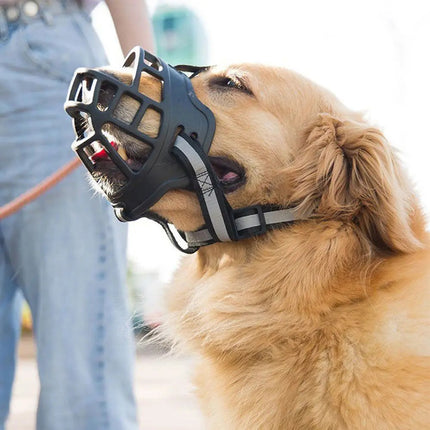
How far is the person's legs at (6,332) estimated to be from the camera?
2.84 meters

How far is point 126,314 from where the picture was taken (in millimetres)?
2809

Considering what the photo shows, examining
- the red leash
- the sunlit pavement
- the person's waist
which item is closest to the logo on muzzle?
the red leash

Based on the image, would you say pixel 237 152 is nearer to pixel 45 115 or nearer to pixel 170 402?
pixel 45 115

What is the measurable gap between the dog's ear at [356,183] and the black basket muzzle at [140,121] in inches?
15.5

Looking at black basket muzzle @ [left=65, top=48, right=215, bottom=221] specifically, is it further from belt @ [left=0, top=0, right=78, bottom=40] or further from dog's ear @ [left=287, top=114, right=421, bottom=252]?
belt @ [left=0, top=0, right=78, bottom=40]

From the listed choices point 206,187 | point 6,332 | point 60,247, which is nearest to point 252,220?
point 206,187

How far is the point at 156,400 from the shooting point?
7039 mm

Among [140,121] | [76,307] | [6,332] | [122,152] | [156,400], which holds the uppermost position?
[140,121]

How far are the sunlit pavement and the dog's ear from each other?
0.85 meters

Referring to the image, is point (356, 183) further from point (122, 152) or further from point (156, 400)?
point (156, 400)

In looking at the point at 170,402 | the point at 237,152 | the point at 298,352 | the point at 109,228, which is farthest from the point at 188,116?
the point at 170,402

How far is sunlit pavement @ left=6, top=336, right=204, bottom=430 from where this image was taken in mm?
2849

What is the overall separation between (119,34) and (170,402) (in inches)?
187

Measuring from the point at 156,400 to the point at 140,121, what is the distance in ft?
17.4
